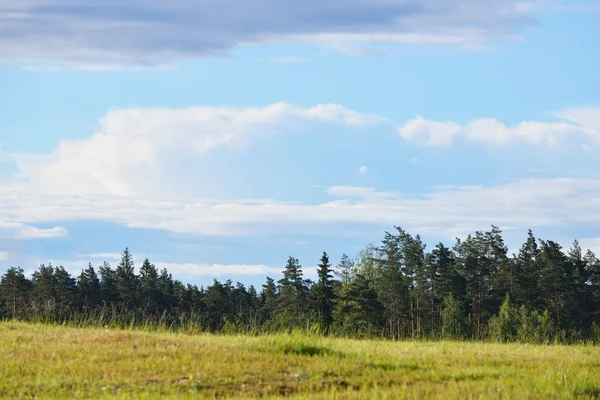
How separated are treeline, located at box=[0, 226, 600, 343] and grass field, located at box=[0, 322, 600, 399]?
53.1 metres

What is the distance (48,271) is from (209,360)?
269 ft

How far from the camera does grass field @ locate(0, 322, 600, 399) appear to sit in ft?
53.0

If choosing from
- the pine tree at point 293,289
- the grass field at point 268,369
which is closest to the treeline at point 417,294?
the pine tree at point 293,289

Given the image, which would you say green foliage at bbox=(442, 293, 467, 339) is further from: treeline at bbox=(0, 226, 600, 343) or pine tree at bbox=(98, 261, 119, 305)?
pine tree at bbox=(98, 261, 119, 305)

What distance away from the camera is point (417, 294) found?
90.1m

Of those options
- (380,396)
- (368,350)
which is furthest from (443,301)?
(380,396)

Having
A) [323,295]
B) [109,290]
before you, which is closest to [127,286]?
[109,290]

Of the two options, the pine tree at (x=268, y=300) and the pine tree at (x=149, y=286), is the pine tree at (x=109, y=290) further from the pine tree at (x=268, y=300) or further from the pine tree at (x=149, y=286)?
the pine tree at (x=268, y=300)

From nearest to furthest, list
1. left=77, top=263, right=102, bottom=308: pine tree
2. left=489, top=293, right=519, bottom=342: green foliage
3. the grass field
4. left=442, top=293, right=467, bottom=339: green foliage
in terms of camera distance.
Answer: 1. the grass field
2. left=489, top=293, right=519, bottom=342: green foliage
3. left=442, top=293, right=467, bottom=339: green foliage
4. left=77, top=263, right=102, bottom=308: pine tree

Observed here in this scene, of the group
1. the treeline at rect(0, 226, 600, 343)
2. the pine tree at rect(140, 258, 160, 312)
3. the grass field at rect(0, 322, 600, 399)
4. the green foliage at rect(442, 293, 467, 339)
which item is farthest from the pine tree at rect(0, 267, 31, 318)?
the grass field at rect(0, 322, 600, 399)

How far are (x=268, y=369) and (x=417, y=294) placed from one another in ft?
243

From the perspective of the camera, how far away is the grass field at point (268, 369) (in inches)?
636

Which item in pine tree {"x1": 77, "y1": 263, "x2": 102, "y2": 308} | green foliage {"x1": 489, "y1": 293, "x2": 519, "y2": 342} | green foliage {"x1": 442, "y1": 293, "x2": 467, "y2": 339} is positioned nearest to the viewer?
green foliage {"x1": 489, "y1": 293, "x2": 519, "y2": 342}

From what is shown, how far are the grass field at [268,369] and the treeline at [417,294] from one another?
53107 millimetres
